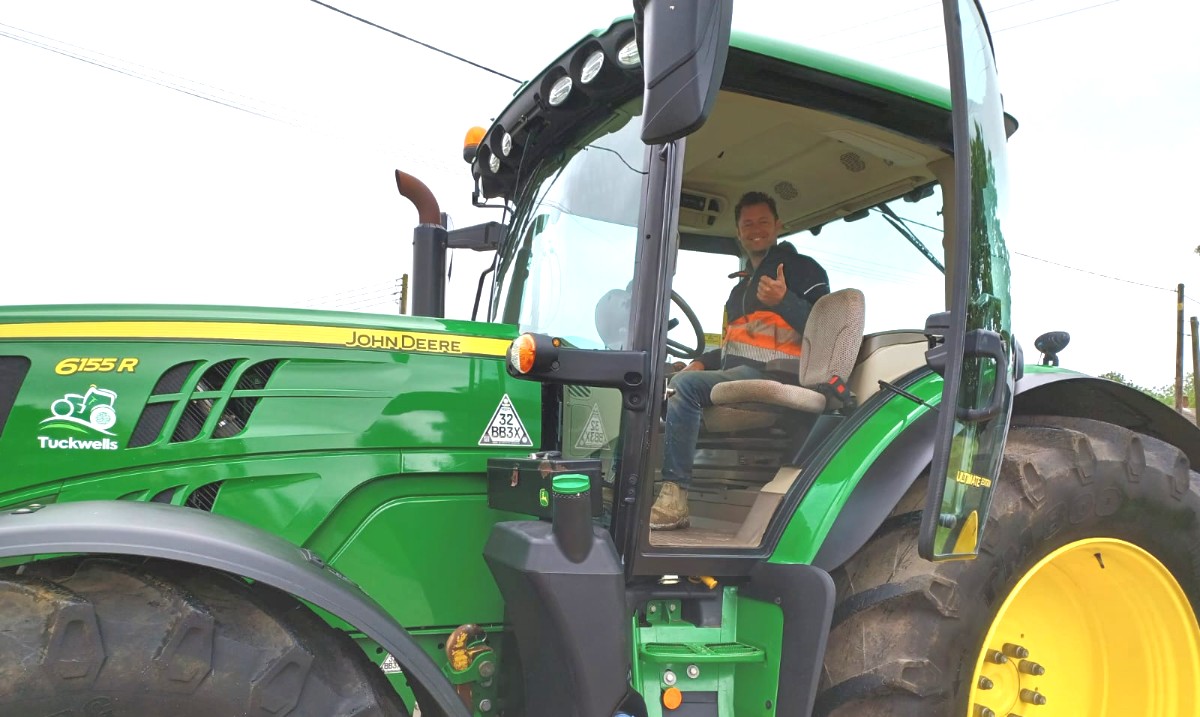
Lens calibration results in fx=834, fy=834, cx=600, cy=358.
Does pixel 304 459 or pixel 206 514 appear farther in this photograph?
pixel 304 459

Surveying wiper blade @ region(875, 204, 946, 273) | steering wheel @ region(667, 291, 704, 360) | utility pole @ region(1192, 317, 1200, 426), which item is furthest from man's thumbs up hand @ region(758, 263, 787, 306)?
utility pole @ region(1192, 317, 1200, 426)

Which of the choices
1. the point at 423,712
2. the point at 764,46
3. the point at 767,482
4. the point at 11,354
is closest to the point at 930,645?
the point at 767,482

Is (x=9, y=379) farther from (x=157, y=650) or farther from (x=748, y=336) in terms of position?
(x=748, y=336)

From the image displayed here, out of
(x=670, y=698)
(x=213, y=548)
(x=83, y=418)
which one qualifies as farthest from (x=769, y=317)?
(x=83, y=418)

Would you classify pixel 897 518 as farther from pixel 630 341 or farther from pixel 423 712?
pixel 423 712

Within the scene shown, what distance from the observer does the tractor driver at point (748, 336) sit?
8.19ft

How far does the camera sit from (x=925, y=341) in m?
2.78

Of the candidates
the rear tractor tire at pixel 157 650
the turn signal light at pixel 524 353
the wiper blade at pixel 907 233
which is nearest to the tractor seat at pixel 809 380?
the wiper blade at pixel 907 233

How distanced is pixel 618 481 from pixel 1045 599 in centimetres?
162

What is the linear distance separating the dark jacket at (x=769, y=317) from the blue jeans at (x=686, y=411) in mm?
73

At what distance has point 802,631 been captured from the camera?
2135 millimetres

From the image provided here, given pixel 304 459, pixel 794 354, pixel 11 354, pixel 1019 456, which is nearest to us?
pixel 11 354

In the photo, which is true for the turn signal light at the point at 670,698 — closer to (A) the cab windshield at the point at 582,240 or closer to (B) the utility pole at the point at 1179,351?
(A) the cab windshield at the point at 582,240

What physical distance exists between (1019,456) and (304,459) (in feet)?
6.75
